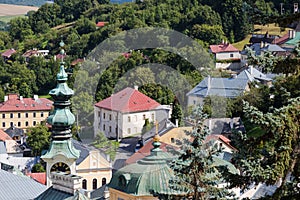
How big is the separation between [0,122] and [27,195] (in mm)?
45616

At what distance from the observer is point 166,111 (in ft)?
122

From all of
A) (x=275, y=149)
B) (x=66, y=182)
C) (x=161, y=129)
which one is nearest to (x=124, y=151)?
(x=161, y=129)

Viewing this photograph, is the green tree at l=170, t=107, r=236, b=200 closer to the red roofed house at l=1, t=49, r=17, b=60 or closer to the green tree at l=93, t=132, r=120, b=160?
the green tree at l=93, t=132, r=120, b=160

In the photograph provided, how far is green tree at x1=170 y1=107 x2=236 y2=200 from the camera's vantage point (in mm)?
9648

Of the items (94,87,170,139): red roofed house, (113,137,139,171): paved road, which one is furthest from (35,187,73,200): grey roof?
(94,87,170,139): red roofed house

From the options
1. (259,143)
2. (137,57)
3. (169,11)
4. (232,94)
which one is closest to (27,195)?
(259,143)

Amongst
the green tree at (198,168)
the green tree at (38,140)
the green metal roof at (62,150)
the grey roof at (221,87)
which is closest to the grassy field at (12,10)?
the grey roof at (221,87)

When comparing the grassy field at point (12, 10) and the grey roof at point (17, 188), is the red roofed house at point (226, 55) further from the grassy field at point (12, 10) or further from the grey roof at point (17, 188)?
the grassy field at point (12, 10)

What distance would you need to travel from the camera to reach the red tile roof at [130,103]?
40.1m

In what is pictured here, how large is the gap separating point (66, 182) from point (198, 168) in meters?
7.70

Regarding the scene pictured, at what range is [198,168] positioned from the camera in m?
9.71

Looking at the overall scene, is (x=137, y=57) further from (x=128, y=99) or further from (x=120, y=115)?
(x=120, y=115)

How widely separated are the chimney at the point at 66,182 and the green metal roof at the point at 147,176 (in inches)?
31.4

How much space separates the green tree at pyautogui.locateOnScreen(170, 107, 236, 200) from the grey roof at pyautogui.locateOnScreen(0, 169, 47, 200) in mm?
10958
